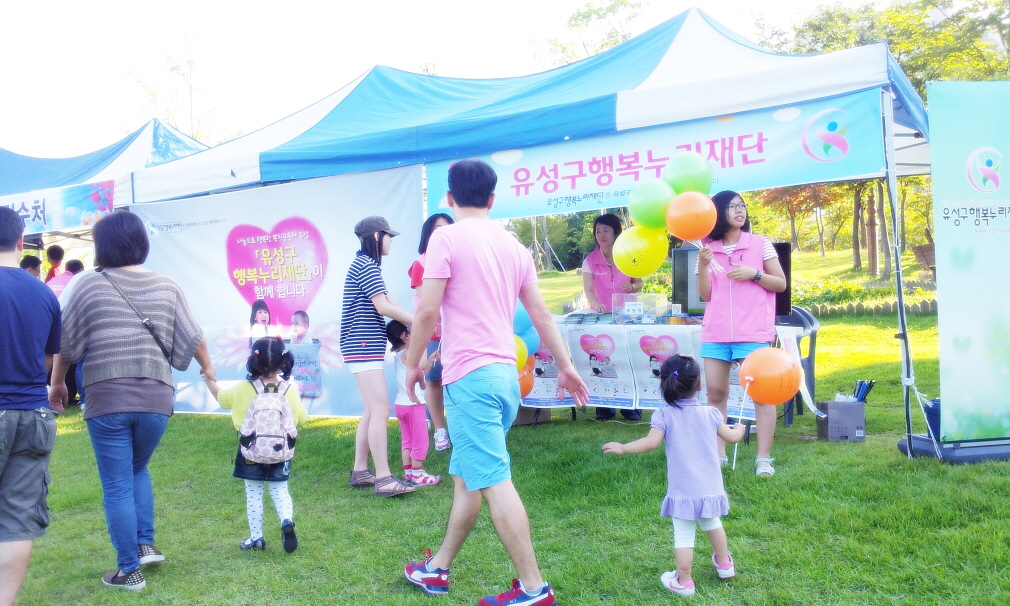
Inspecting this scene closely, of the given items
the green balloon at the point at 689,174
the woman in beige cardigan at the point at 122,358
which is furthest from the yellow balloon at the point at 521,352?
the woman in beige cardigan at the point at 122,358

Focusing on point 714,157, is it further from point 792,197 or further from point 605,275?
point 792,197

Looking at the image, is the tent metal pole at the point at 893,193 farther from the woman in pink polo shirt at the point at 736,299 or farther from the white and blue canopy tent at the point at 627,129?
the woman in pink polo shirt at the point at 736,299

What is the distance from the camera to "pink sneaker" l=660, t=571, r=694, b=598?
295 cm

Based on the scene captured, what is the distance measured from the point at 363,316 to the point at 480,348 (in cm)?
196

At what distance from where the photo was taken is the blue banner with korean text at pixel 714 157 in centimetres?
406

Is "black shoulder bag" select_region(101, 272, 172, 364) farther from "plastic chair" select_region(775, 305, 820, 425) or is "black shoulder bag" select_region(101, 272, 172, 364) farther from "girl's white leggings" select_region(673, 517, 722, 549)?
"plastic chair" select_region(775, 305, 820, 425)

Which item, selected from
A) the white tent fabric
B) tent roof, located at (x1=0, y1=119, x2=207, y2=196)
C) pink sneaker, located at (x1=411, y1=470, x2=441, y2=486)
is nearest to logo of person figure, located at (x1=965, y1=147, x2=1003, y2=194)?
pink sneaker, located at (x1=411, y1=470, x2=441, y2=486)

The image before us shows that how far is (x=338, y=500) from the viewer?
15.2 ft

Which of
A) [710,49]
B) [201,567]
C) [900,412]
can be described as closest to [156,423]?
[201,567]

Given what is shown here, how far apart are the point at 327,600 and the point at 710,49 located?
428 cm

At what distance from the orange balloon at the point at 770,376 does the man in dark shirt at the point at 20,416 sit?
3.13 metres

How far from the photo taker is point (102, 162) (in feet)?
30.6

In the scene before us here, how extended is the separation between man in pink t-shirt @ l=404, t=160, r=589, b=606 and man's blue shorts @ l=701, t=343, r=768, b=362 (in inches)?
69.0

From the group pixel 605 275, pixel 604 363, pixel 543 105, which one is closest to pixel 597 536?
pixel 604 363
